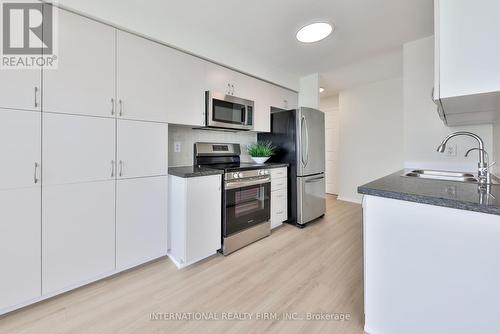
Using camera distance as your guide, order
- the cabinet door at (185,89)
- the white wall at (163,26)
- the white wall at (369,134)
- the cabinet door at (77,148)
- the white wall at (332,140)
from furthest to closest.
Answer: the white wall at (332,140) → the white wall at (369,134) → the cabinet door at (185,89) → the white wall at (163,26) → the cabinet door at (77,148)

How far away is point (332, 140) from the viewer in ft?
16.9

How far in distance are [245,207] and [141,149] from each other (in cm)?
124

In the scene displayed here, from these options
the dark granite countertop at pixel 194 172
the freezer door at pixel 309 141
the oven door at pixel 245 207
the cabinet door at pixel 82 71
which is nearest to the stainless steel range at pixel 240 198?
the oven door at pixel 245 207

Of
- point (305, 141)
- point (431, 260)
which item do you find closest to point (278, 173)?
point (305, 141)

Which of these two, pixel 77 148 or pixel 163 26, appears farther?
pixel 163 26

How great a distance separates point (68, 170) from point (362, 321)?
2294 mm

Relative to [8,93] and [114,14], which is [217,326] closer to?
[8,93]

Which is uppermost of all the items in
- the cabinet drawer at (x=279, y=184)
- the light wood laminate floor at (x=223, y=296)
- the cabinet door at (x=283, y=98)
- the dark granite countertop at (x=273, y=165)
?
the cabinet door at (x=283, y=98)

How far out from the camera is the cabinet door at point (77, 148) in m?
1.50

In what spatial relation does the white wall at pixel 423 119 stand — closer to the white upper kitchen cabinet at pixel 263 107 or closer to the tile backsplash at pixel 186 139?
the white upper kitchen cabinet at pixel 263 107

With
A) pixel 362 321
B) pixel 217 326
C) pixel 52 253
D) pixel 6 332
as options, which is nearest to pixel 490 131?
pixel 362 321

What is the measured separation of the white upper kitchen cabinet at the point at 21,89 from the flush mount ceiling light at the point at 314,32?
228cm

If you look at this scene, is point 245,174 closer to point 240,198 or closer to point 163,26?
point 240,198

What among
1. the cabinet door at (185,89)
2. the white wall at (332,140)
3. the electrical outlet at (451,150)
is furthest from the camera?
the white wall at (332,140)
